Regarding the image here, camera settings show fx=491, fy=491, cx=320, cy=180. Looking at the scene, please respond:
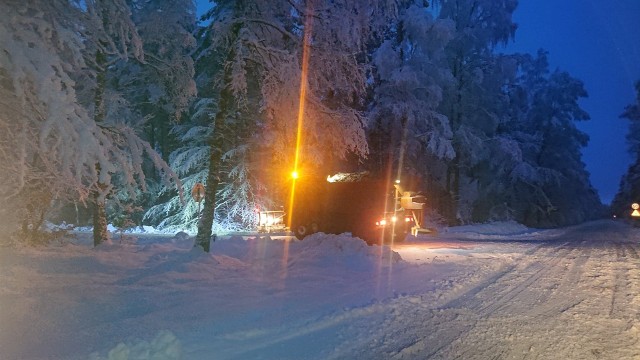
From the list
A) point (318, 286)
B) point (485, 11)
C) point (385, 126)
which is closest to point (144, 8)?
point (318, 286)

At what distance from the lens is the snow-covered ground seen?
5449 millimetres

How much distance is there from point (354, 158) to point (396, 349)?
837 inches

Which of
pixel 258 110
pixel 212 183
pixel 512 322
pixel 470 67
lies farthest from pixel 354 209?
pixel 470 67

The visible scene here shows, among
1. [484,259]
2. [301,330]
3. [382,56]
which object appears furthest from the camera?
[382,56]

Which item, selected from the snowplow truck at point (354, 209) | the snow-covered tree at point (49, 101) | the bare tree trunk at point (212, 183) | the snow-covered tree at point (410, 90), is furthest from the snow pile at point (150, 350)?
the snow-covered tree at point (410, 90)

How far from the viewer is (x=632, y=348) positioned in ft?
18.4

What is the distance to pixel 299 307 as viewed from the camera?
7.25 meters

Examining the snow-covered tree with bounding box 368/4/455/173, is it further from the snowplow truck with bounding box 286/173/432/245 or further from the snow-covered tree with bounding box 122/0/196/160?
the snow-covered tree with bounding box 122/0/196/160

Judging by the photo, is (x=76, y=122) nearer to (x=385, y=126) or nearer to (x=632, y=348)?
(x=632, y=348)

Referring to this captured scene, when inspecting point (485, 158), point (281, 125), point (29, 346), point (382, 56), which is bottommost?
point (29, 346)

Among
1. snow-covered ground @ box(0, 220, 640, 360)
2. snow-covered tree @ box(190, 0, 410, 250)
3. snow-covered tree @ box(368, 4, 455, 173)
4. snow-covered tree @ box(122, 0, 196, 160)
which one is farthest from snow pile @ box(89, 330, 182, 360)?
snow-covered tree @ box(368, 4, 455, 173)

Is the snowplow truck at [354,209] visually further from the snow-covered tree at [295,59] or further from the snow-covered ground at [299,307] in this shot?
the snow-covered tree at [295,59]

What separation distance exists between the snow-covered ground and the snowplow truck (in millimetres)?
5844

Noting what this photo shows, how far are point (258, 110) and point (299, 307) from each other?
10.9m
